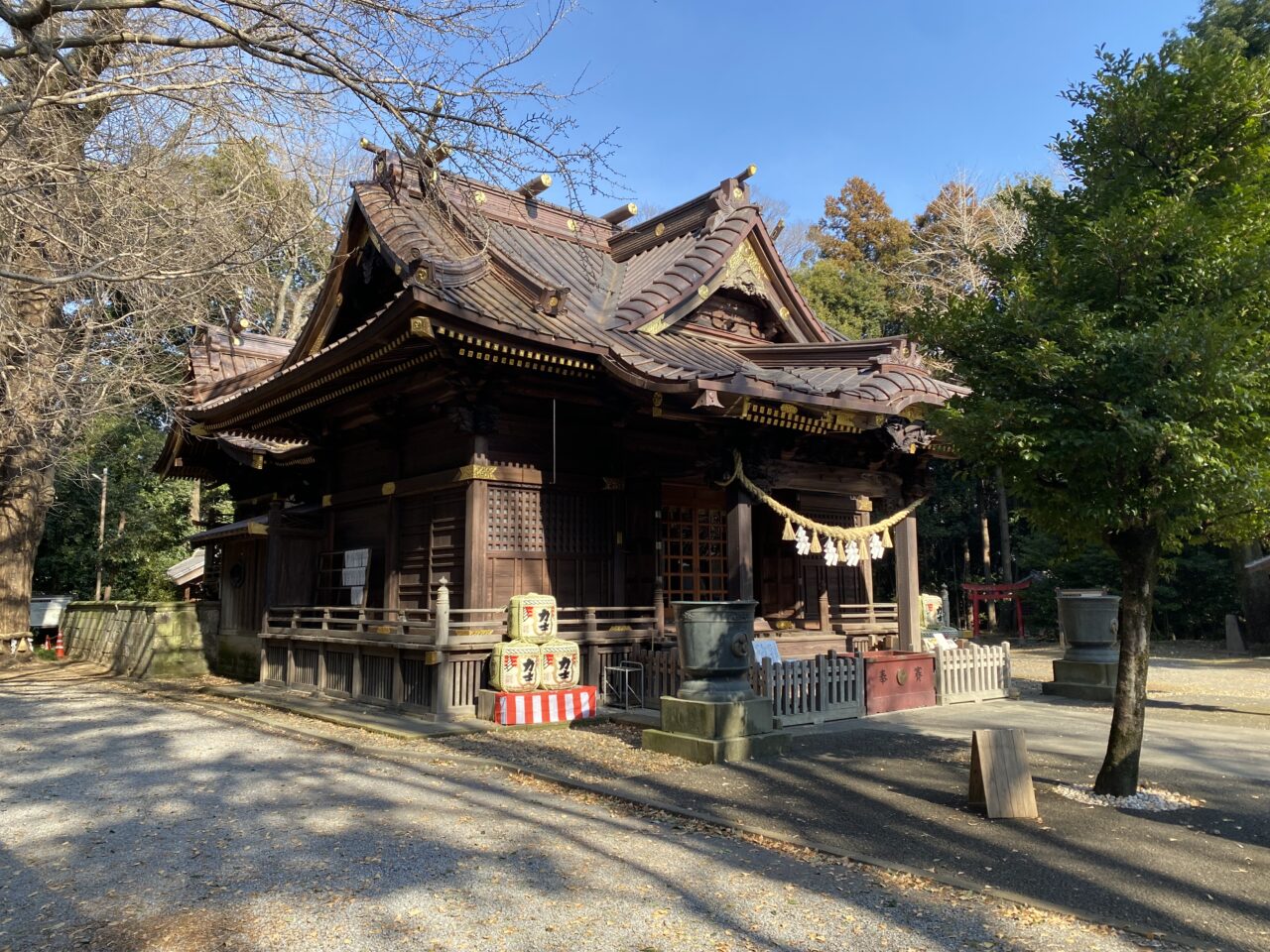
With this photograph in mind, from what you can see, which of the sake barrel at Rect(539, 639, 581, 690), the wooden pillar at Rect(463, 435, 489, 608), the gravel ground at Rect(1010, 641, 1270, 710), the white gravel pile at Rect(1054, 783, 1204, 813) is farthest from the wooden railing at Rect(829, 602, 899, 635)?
the white gravel pile at Rect(1054, 783, 1204, 813)

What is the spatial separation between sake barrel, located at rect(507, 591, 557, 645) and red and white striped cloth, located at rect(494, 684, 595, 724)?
0.70 meters

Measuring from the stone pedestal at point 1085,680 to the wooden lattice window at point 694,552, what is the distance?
5487 millimetres

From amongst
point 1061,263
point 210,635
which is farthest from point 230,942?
point 210,635

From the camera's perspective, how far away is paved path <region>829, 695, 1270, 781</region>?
8148 mm

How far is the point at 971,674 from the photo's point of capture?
42.2 feet

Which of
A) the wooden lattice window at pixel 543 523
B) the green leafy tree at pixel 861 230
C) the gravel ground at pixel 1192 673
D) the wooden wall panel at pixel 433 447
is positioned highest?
the green leafy tree at pixel 861 230

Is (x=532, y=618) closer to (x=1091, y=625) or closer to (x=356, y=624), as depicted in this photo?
(x=356, y=624)

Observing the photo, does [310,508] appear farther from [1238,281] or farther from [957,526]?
[957,526]

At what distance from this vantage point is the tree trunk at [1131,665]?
6379 millimetres

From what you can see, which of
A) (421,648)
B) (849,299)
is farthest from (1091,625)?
(849,299)

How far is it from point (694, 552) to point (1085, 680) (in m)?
6.35

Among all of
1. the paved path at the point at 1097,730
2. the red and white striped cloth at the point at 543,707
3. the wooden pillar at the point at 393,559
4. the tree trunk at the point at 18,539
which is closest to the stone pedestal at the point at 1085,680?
the paved path at the point at 1097,730

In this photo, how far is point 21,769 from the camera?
809 cm

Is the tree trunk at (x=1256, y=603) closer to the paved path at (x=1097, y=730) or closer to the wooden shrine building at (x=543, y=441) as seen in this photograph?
the wooden shrine building at (x=543, y=441)
